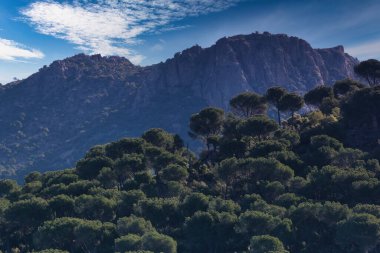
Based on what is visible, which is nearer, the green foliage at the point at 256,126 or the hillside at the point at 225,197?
the hillside at the point at 225,197

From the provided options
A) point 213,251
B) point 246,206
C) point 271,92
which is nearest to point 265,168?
point 246,206

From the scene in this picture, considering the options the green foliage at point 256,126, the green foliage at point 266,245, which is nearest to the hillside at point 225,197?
the green foliage at point 266,245

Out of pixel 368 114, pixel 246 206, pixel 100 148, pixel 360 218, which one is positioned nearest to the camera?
pixel 360 218

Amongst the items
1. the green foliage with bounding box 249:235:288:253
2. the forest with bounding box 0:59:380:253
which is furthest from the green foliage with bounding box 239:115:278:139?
the green foliage with bounding box 249:235:288:253

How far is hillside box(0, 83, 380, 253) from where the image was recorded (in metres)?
54.1

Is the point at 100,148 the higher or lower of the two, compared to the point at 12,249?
higher

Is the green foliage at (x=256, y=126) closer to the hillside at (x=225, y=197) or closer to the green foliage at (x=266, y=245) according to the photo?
the hillside at (x=225, y=197)

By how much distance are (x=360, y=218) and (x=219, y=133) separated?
61716 mm

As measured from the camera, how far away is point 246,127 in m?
89.2

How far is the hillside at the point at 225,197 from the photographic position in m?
54.1

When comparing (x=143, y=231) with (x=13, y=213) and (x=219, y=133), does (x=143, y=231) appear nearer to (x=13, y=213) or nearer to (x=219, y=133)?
(x=13, y=213)

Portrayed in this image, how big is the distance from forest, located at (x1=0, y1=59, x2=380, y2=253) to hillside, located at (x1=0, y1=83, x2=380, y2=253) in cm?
17

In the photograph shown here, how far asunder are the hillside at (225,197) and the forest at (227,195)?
6.6 inches

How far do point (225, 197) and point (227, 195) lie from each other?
3.11 ft
